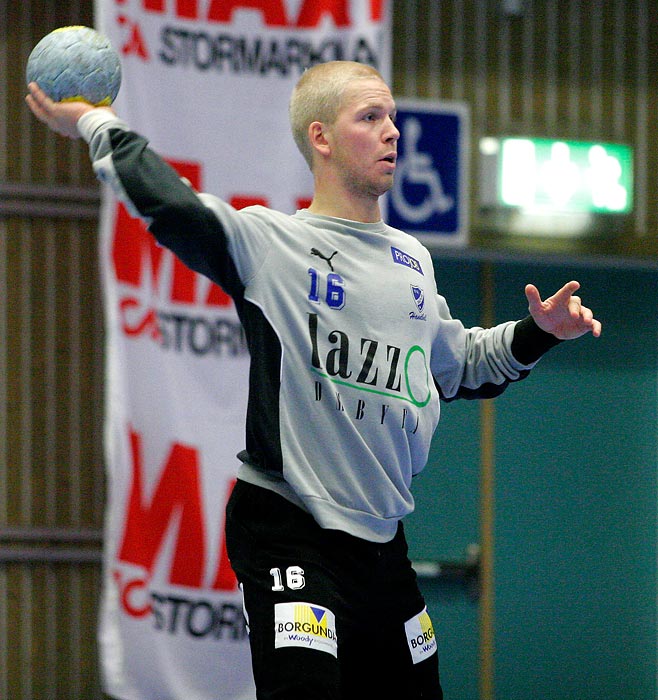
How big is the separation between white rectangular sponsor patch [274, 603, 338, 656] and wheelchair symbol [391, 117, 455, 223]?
3.36 metres

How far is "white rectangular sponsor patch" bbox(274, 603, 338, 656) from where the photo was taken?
2080mm

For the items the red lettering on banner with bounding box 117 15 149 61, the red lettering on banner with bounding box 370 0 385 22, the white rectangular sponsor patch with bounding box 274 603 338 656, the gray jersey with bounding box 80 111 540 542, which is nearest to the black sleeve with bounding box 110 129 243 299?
the gray jersey with bounding box 80 111 540 542

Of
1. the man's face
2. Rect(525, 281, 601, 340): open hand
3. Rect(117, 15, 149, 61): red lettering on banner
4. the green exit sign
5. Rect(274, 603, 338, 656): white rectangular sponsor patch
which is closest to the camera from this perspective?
Rect(274, 603, 338, 656): white rectangular sponsor patch

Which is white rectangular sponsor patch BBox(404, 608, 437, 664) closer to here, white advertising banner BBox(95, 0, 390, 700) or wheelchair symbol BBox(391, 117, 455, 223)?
white advertising banner BBox(95, 0, 390, 700)

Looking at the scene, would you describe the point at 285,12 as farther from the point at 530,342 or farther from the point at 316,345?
the point at 316,345

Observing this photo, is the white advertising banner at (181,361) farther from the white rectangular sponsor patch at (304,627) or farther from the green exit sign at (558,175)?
the white rectangular sponsor patch at (304,627)

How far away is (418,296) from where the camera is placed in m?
2.40

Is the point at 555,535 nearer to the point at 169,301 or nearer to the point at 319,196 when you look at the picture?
the point at 169,301

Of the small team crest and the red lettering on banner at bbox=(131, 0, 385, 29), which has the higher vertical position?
the red lettering on banner at bbox=(131, 0, 385, 29)

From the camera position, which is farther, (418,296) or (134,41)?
(134,41)

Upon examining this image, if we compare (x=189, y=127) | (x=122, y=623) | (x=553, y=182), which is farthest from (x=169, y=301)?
(x=553, y=182)

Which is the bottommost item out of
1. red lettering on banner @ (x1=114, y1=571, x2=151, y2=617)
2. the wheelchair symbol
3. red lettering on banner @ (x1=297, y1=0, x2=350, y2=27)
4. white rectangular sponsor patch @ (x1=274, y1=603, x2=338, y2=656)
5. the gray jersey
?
red lettering on banner @ (x1=114, y1=571, x2=151, y2=617)

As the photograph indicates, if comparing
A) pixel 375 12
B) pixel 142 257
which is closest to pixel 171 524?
pixel 142 257

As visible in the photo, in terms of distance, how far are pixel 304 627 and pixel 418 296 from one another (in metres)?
0.74
